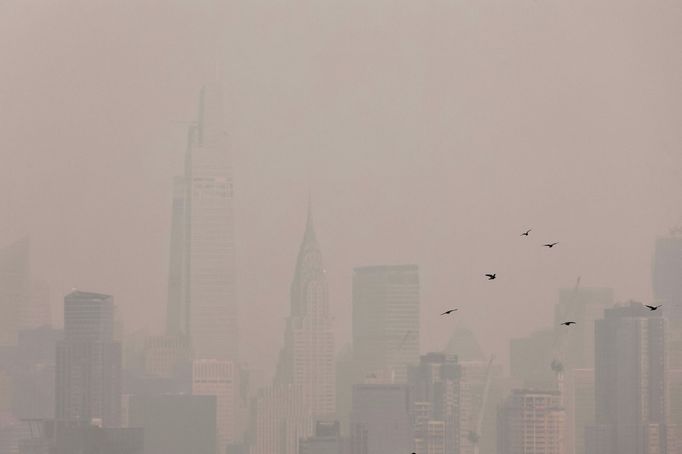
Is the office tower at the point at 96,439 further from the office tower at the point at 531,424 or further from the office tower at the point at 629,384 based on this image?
the office tower at the point at 629,384

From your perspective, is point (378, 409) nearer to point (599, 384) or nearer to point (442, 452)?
point (442, 452)

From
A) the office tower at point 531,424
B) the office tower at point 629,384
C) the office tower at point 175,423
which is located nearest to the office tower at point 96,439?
the office tower at point 175,423

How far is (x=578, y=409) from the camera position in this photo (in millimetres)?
70875

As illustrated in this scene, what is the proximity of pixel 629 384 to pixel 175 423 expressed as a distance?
1946 cm

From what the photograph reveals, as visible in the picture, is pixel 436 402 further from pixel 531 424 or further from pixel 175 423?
pixel 175 423

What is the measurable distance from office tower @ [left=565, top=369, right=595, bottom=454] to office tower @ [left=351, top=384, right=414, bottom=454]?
22.4 ft

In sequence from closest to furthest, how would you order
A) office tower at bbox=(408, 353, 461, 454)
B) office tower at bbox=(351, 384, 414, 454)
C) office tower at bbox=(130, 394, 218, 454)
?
office tower at bbox=(351, 384, 414, 454), office tower at bbox=(130, 394, 218, 454), office tower at bbox=(408, 353, 461, 454)

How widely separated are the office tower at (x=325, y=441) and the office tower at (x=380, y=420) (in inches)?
28.0

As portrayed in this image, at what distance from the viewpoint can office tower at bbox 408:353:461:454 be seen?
72.8 meters

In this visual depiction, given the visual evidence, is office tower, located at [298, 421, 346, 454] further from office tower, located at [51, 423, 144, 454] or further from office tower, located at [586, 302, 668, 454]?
office tower, located at [586, 302, 668, 454]

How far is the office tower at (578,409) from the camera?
6931 cm

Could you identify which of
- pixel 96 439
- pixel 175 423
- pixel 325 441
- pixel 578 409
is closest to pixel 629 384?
pixel 578 409

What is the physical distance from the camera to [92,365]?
2837 inches

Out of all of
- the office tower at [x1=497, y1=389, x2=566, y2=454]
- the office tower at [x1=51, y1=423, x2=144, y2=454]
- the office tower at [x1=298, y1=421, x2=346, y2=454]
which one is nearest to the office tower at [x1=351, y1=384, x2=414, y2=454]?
the office tower at [x1=298, y1=421, x2=346, y2=454]
